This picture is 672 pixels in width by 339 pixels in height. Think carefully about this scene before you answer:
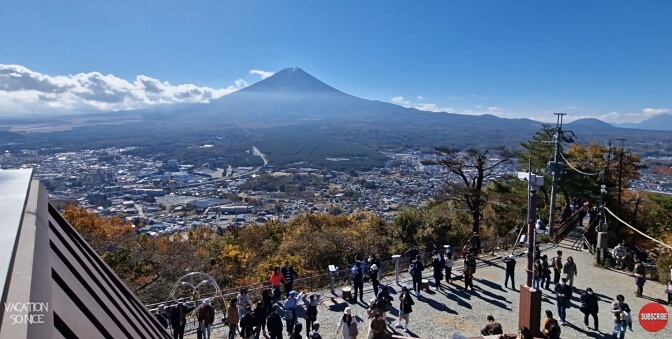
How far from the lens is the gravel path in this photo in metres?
9.47

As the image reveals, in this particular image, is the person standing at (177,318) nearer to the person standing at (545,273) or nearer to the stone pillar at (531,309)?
the stone pillar at (531,309)

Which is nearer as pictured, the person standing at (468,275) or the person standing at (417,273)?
the person standing at (417,273)

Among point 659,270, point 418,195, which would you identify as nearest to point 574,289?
point 659,270

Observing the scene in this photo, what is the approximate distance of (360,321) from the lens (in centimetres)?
976

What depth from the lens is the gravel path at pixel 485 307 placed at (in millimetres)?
9469

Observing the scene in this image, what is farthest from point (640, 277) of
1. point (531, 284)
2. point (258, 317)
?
point (258, 317)

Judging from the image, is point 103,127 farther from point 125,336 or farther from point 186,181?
point 125,336

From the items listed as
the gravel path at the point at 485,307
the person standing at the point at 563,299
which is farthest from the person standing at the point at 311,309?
the person standing at the point at 563,299

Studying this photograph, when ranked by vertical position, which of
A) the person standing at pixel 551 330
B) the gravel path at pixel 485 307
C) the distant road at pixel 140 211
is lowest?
the distant road at pixel 140 211

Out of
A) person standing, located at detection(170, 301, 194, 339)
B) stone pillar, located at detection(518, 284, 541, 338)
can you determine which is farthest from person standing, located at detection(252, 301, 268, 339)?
stone pillar, located at detection(518, 284, 541, 338)

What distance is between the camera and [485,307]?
1071 centimetres

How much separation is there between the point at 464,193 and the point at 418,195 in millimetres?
43274

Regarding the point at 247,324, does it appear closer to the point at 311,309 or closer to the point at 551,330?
the point at 311,309

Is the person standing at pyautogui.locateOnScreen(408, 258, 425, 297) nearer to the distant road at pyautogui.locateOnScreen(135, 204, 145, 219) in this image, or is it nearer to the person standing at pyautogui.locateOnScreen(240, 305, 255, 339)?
the person standing at pyautogui.locateOnScreen(240, 305, 255, 339)
